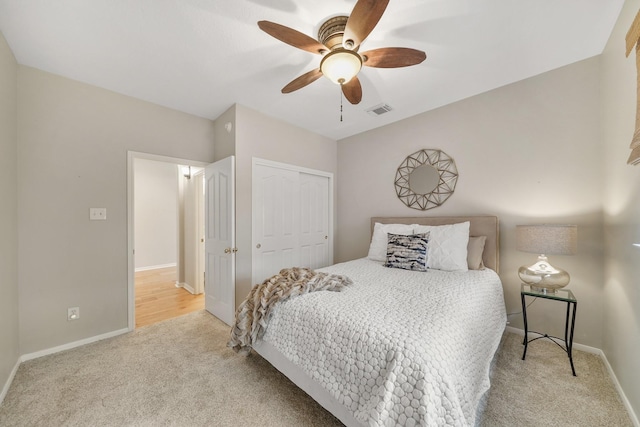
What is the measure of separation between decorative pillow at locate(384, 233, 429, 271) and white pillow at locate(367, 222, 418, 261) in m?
0.19

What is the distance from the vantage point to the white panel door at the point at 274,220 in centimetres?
289

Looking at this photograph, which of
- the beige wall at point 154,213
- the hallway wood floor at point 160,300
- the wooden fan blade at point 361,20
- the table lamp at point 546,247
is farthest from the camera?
the beige wall at point 154,213

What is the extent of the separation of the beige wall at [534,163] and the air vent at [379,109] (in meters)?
0.42

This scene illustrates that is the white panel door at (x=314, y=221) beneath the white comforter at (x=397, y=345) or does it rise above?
above

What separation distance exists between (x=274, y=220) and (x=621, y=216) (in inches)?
121

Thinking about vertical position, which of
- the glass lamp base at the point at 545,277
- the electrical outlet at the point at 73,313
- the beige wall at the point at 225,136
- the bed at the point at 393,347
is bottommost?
the electrical outlet at the point at 73,313

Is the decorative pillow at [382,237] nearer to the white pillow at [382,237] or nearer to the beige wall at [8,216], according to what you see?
Answer: the white pillow at [382,237]

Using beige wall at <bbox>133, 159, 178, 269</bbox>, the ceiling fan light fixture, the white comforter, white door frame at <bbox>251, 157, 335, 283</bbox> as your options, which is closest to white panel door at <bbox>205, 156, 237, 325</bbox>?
white door frame at <bbox>251, 157, 335, 283</bbox>

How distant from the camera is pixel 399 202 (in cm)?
326

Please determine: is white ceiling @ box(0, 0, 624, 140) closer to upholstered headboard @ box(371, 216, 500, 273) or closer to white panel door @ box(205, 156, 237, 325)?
white panel door @ box(205, 156, 237, 325)

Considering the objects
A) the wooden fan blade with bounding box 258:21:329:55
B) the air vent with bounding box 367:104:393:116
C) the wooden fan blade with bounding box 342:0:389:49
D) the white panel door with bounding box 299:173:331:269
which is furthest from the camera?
the white panel door with bounding box 299:173:331:269

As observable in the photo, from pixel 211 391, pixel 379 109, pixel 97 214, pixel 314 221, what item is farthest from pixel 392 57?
pixel 97 214

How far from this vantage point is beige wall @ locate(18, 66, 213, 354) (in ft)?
6.73

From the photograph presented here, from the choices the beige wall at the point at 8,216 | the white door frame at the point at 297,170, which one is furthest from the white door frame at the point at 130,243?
the white door frame at the point at 297,170
